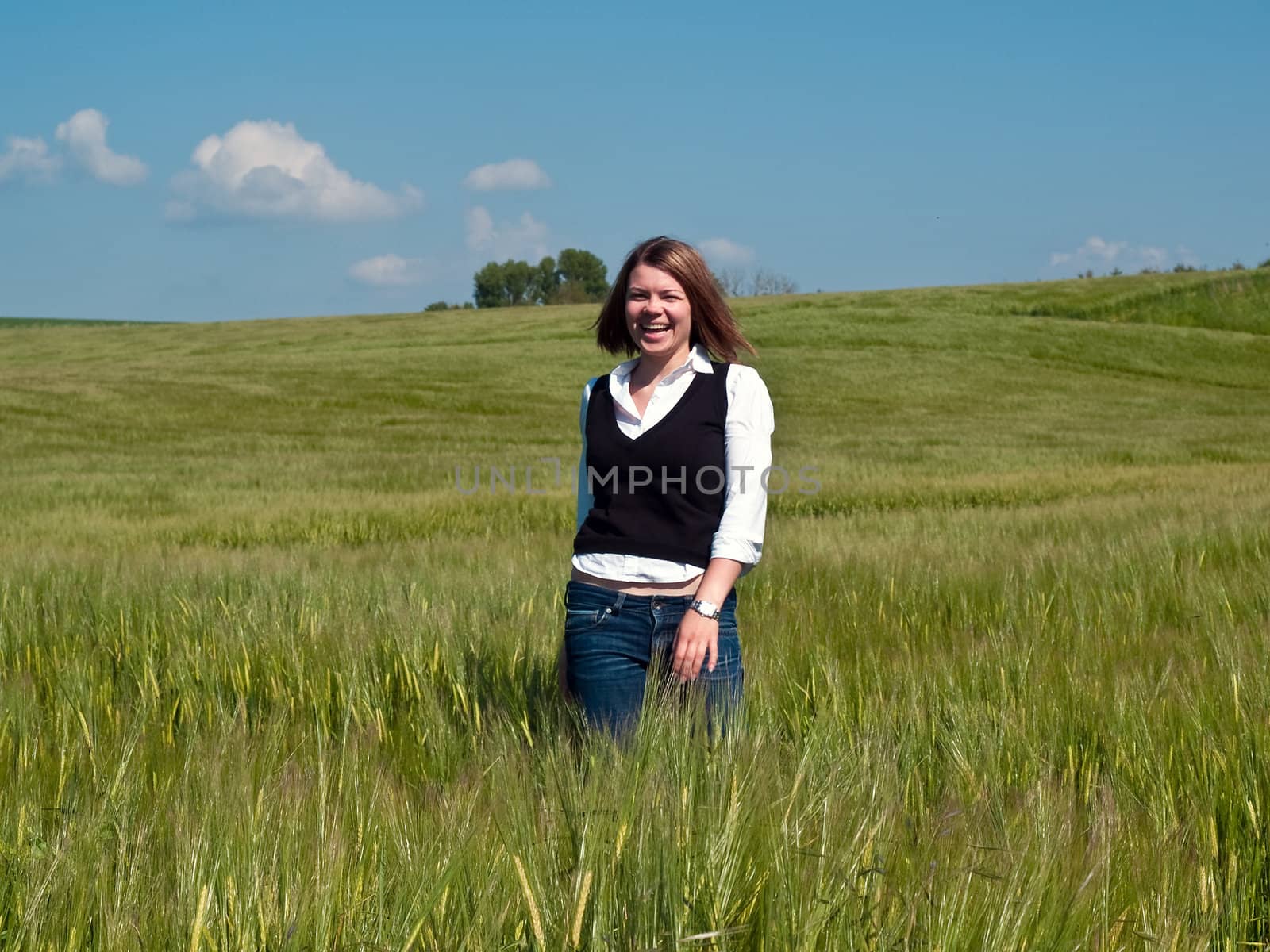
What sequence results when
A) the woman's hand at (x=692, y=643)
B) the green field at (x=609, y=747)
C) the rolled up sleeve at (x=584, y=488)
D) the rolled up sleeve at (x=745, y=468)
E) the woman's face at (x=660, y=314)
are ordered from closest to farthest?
the green field at (x=609, y=747) → the woman's hand at (x=692, y=643) → the rolled up sleeve at (x=745, y=468) → the woman's face at (x=660, y=314) → the rolled up sleeve at (x=584, y=488)

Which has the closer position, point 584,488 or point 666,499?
point 666,499

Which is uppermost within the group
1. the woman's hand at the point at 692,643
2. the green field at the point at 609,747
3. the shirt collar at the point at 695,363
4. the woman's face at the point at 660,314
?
the woman's face at the point at 660,314

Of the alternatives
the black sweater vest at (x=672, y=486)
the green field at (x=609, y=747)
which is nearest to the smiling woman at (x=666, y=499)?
the black sweater vest at (x=672, y=486)

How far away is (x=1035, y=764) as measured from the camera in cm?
263

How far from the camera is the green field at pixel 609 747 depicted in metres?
1.59

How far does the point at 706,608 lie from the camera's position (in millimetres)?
2551

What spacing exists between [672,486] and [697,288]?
1.66ft

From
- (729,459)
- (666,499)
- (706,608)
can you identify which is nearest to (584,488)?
(666,499)

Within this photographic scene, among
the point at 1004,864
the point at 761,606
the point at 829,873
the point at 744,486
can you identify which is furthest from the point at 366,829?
the point at 761,606

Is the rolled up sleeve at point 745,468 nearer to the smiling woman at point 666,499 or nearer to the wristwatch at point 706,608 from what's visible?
the smiling woman at point 666,499

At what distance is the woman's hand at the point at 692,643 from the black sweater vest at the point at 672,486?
213 mm

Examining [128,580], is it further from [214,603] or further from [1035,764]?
[1035,764]

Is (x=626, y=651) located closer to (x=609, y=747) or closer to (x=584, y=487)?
(x=584, y=487)

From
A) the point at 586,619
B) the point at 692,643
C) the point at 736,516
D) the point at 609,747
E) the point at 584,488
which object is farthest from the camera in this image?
the point at 584,488
